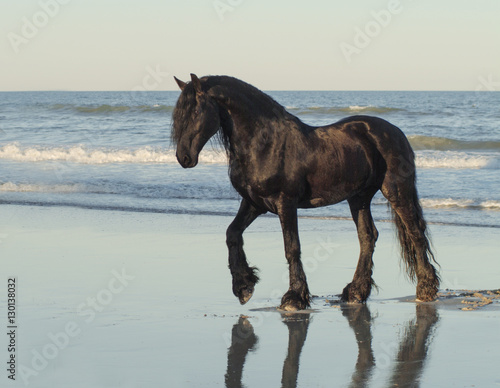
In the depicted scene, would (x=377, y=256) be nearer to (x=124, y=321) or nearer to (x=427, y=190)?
(x=124, y=321)

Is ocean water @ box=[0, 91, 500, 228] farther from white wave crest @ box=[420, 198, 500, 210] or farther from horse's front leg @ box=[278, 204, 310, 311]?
horse's front leg @ box=[278, 204, 310, 311]

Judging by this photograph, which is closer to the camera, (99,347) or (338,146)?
(99,347)

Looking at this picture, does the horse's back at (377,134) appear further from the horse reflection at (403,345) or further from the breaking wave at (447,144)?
the breaking wave at (447,144)

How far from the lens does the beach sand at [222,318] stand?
4234mm

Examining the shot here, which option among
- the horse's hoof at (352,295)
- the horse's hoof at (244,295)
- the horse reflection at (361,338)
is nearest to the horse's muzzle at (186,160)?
the horse's hoof at (244,295)

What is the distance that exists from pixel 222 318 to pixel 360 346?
116 cm

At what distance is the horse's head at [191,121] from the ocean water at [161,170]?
222 millimetres

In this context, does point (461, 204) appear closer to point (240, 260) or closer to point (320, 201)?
point (320, 201)

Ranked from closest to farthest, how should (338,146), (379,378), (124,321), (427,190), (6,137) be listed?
(379,378)
(124,321)
(338,146)
(427,190)
(6,137)

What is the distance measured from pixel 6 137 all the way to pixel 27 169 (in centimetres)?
1135

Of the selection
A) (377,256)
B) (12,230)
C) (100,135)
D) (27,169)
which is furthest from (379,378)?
(100,135)

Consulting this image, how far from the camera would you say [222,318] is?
5578 mm

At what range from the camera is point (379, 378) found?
4.13m

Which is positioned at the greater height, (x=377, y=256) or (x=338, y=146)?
(x=338, y=146)
